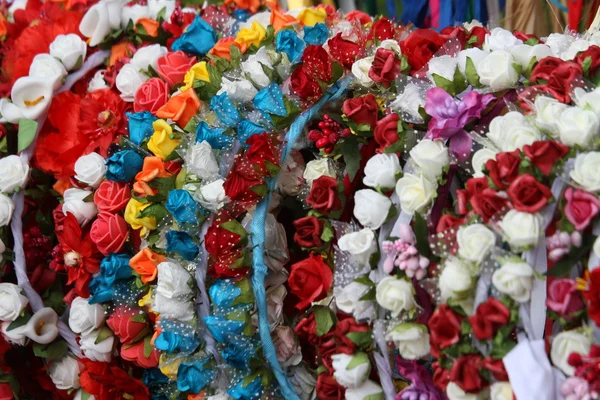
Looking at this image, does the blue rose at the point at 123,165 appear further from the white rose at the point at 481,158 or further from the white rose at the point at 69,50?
the white rose at the point at 481,158

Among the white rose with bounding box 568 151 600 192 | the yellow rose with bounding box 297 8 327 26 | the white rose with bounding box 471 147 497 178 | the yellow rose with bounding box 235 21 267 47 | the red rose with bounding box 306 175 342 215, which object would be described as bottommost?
the red rose with bounding box 306 175 342 215

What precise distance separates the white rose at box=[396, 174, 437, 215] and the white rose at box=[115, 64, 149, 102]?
0.49 metres

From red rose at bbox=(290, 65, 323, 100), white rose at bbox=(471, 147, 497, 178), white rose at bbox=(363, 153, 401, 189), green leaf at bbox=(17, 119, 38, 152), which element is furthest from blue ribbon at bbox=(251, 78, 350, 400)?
green leaf at bbox=(17, 119, 38, 152)

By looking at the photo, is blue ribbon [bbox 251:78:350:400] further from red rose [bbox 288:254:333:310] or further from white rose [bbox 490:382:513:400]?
white rose [bbox 490:382:513:400]

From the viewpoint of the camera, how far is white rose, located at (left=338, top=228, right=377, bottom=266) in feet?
2.65

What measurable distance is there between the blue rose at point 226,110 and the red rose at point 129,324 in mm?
300

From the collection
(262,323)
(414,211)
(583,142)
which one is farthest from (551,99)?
(262,323)

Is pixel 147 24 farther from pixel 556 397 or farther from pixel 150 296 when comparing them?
pixel 556 397

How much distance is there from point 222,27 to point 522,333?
73cm

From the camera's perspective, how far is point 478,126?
33.3 inches

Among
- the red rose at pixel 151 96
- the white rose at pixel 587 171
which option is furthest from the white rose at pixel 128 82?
the white rose at pixel 587 171

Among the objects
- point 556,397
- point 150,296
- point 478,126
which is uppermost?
point 478,126

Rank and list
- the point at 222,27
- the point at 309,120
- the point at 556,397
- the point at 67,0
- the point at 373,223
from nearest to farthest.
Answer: the point at 556,397 → the point at 373,223 → the point at 309,120 → the point at 222,27 → the point at 67,0

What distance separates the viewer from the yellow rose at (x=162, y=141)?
39.4 inches
